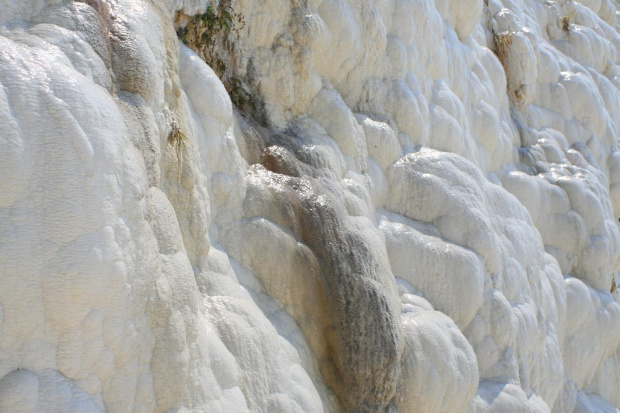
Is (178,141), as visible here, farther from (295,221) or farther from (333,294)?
(333,294)

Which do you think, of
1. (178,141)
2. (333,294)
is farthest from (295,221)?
(178,141)

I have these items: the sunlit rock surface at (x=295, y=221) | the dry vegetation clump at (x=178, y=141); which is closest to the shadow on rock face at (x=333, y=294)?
the sunlit rock surface at (x=295, y=221)

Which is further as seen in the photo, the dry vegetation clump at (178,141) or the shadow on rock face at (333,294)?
the shadow on rock face at (333,294)

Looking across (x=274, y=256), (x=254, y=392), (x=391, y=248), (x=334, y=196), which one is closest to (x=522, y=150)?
(x=391, y=248)

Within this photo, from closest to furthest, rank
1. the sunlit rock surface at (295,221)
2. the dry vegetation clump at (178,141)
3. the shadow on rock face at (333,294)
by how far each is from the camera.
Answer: the sunlit rock surface at (295,221)
the dry vegetation clump at (178,141)
the shadow on rock face at (333,294)

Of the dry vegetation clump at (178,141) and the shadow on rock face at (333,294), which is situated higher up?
the dry vegetation clump at (178,141)

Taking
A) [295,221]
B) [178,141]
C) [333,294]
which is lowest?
[333,294]

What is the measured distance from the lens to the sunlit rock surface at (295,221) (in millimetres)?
2727

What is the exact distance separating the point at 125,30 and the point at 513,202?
15.7ft

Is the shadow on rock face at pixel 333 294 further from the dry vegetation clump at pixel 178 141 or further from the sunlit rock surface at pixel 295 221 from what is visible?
the dry vegetation clump at pixel 178 141

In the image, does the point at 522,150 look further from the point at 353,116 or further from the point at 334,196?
the point at 334,196

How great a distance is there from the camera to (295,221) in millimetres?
4609

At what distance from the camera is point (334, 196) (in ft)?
16.1

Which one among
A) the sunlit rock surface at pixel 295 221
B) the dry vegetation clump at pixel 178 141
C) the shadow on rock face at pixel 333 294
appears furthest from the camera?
the shadow on rock face at pixel 333 294
